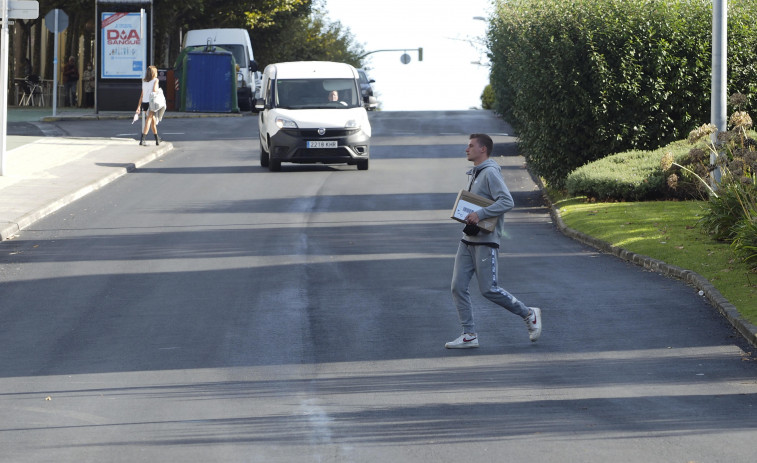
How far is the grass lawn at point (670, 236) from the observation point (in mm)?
12531

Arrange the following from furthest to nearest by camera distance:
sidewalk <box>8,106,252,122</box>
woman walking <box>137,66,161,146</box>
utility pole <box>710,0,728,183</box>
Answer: sidewalk <box>8,106,252,122</box> → woman walking <box>137,66,161,146</box> → utility pole <box>710,0,728,183</box>

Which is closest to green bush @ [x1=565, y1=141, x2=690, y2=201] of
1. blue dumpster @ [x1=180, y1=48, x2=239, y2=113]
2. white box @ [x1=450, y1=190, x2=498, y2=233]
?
white box @ [x1=450, y1=190, x2=498, y2=233]

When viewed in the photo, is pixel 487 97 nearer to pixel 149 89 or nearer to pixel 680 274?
pixel 149 89

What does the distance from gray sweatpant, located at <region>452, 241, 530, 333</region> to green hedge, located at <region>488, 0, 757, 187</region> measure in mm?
11691

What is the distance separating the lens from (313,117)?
25.1 meters

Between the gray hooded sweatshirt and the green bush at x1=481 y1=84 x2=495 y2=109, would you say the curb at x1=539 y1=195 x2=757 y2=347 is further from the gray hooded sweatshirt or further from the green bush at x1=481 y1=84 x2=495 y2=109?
the green bush at x1=481 y1=84 x2=495 y2=109

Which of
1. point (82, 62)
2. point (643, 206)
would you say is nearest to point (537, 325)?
point (643, 206)

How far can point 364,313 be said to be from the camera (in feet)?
38.1

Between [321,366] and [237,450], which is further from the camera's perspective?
[321,366]

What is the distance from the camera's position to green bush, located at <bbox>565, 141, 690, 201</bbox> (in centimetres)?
1959

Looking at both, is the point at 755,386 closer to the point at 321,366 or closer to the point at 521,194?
the point at 321,366

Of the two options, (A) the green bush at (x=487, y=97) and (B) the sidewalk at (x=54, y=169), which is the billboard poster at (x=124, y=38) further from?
(A) the green bush at (x=487, y=97)

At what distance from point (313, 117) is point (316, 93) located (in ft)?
A: 3.26

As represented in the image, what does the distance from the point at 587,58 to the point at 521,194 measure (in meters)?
2.70
